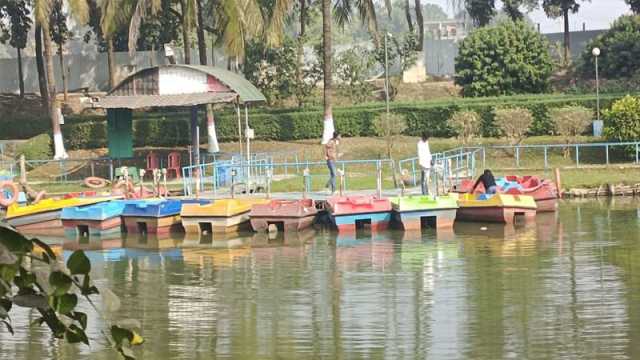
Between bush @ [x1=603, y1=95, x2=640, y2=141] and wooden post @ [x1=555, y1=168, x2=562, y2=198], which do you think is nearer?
wooden post @ [x1=555, y1=168, x2=562, y2=198]

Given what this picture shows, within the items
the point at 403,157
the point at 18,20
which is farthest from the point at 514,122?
the point at 18,20

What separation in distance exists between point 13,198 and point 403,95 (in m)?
27.9

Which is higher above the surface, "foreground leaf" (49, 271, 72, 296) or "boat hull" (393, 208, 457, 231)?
"foreground leaf" (49, 271, 72, 296)

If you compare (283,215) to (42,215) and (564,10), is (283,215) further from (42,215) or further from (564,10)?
(564,10)

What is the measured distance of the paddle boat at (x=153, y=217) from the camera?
96.6 feet

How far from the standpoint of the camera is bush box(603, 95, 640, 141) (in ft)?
127

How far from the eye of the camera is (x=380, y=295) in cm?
1872

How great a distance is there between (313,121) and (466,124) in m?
6.72

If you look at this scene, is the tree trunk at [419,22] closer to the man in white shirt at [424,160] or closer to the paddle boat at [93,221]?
the man in white shirt at [424,160]

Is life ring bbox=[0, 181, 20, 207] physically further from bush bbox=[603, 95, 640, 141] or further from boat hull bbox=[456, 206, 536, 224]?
bush bbox=[603, 95, 640, 141]

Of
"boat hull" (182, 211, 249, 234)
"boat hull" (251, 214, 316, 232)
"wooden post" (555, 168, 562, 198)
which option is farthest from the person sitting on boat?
"boat hull" (182, 211, 249, 234)

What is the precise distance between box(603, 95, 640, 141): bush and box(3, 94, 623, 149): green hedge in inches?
177

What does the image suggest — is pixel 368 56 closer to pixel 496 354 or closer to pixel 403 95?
pixel 403 95

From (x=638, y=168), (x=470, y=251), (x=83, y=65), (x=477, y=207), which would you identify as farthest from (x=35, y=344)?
(x=83, y=65)
